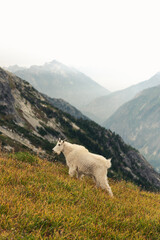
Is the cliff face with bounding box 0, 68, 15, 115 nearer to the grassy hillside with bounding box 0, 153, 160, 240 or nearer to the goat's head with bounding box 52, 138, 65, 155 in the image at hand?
the goat's head with bounding box 52, 138, 65, 155

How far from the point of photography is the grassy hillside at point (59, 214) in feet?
14.0

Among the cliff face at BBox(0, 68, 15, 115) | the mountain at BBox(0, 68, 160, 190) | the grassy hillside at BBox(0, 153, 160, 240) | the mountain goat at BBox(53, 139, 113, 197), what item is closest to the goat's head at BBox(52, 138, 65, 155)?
the mountain goat at BBox(53, 139, 113, 197)

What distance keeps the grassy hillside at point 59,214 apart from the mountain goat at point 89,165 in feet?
5.99

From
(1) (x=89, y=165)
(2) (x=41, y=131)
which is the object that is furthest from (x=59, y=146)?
(2) (x=41, y=131)

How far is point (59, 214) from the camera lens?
15.6 ft

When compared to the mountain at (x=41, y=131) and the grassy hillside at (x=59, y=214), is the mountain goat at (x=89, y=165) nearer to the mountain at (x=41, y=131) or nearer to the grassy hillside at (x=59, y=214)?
the grassy hillside at (x=59, y=214)

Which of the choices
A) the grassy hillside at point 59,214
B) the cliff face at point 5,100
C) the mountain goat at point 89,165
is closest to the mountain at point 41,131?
the cliff face at point 5,100

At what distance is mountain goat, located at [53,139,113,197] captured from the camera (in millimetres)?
9212

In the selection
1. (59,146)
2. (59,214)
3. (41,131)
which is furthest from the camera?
(41,131)

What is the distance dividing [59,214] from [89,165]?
488 cm

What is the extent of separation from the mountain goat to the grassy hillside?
71.9 inches

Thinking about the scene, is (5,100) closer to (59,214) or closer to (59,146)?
(59,146)

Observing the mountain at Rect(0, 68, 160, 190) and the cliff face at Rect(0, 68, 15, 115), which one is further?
the cliff face at Rect(0, 68, 15, 115)

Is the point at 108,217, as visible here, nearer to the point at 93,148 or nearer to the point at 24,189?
the point at 24,189
